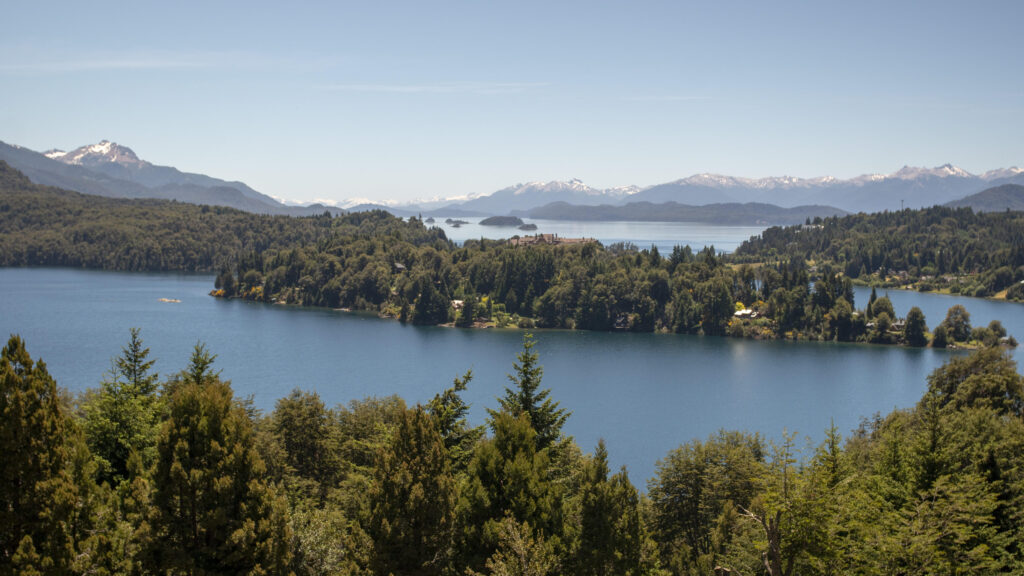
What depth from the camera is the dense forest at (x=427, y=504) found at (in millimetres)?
15789

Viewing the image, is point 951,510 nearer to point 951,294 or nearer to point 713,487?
point 713,487

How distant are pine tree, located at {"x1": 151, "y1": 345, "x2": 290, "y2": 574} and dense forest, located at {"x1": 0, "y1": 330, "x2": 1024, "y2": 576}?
0.04 meters

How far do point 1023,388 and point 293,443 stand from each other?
38.5 metres

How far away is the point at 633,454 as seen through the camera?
4853 cm

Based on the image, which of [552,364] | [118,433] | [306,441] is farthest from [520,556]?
[552,364]

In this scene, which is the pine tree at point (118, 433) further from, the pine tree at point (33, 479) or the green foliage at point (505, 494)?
the green foliage at point (505, 494)

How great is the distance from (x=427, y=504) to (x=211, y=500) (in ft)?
17.1

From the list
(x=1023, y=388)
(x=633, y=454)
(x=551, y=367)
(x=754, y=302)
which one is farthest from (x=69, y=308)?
(x=1023, y=388)

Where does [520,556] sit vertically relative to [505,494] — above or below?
above

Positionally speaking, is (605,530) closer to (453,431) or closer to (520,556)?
(453,431)

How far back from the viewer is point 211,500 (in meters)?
17.3

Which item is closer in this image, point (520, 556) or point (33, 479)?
point (520, 556)

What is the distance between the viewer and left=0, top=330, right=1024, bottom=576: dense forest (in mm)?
15789

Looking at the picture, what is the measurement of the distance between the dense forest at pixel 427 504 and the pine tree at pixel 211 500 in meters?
0.04
